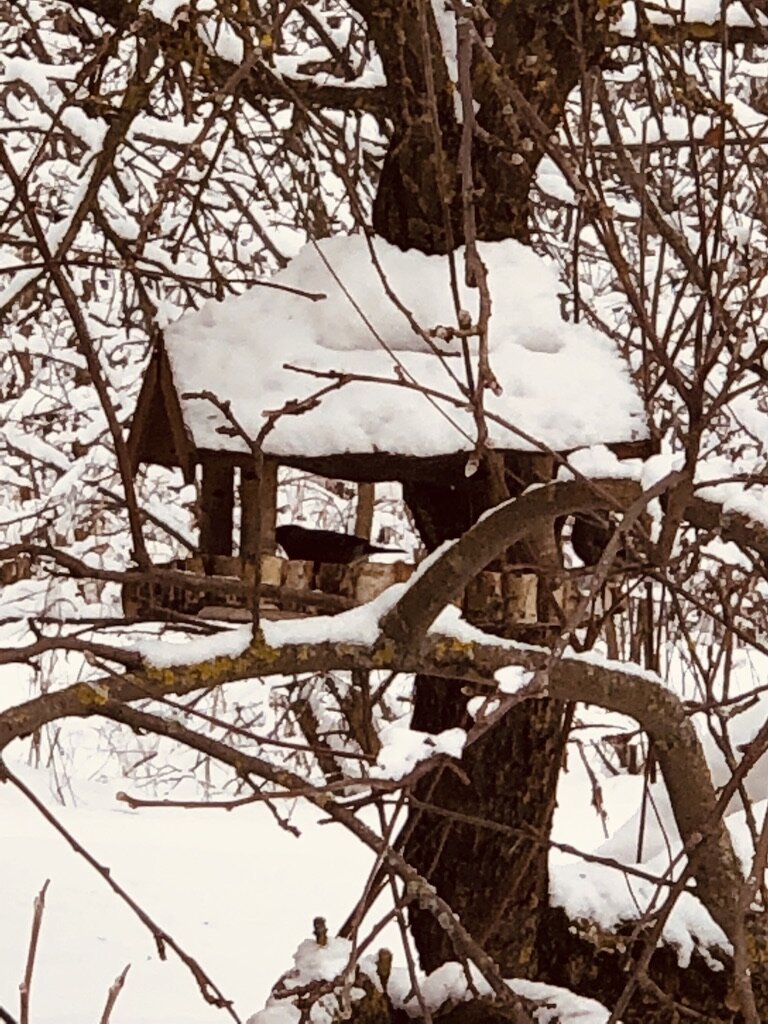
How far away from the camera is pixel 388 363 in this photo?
1.99 m

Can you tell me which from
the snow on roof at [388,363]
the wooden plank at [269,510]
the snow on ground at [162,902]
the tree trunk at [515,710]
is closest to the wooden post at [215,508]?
the wooden plank at [269,510]

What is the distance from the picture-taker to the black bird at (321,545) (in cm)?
222

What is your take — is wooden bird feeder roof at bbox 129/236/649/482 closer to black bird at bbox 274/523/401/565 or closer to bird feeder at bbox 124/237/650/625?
bird feeder at bbox 124/237/650/625

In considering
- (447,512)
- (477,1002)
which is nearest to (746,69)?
(447,512)

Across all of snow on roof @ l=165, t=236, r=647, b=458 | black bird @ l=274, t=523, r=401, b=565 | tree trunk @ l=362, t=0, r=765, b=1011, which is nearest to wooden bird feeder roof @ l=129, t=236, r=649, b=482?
snow on roof @ l=165, t=236, r=647, b=458

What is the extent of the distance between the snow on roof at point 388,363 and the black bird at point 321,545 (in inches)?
11.1

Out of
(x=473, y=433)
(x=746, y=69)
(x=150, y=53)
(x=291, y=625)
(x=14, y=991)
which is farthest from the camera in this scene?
(x=746, y=69)

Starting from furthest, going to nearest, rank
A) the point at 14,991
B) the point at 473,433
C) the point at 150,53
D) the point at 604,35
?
the point at 14,991, the point at 150,53, the point at 604,35, the point at 473,433

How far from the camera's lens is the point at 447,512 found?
8.31 ft

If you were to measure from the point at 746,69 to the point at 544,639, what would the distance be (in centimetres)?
317

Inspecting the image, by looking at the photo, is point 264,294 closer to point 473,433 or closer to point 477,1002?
point 473,433

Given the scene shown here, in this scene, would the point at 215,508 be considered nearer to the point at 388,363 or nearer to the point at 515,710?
the point at 388,363

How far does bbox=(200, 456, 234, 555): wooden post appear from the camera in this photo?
2.25 m

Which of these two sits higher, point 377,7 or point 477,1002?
point 377,7
